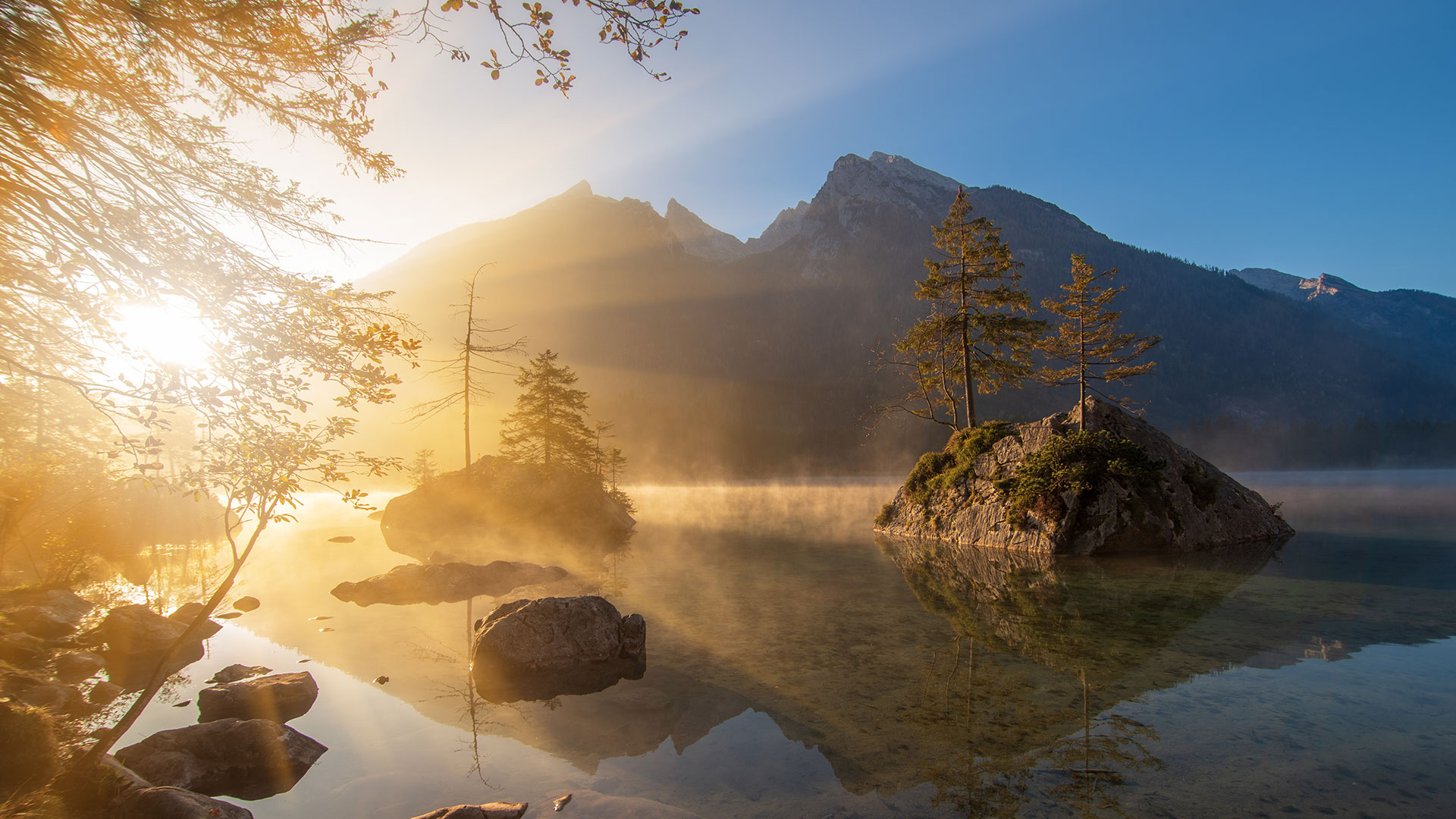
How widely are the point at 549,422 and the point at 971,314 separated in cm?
2455

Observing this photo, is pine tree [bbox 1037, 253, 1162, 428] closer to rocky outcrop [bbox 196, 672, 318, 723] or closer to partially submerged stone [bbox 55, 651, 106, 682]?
rocky outcrop [bbox 196, 672, 318, 723]

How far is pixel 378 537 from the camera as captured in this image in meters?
32.5

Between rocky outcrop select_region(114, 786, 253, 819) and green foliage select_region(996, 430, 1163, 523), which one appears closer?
rocky outcrop select_region(114, 786, 253, 819)

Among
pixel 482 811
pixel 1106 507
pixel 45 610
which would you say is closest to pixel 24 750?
pixel 482 811

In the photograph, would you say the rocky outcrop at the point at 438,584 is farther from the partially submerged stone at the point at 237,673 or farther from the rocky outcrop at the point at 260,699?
the rocky outcrop at the point at 260,699

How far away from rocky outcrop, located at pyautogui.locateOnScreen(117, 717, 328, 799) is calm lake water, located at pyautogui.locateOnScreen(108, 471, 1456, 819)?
32 centimetres

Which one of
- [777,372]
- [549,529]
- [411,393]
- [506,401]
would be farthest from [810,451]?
[411,393]

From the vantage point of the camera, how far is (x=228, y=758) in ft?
21.0

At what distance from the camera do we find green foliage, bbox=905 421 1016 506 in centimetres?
2483

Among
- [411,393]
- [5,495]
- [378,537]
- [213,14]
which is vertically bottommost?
[378,537]

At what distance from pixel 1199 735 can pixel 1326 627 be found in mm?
6983

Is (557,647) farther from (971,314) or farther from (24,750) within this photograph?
(971,314)

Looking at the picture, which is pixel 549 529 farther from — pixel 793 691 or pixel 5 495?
pixel 793 691

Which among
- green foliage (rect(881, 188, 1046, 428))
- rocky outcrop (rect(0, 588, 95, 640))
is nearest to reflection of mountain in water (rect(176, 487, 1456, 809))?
rocky outcrop (rect(0, 588, 95, 640))
